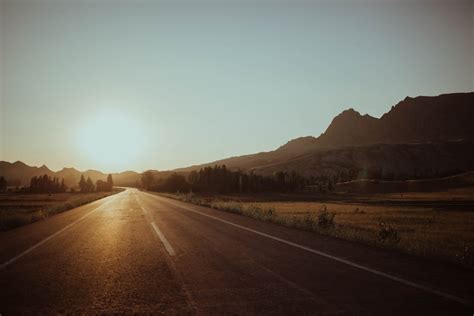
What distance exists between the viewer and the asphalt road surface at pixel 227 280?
477 cm

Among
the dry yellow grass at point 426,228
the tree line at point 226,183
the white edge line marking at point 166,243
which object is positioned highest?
the tree line at point 226,183

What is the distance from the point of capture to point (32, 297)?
5273 millimetres

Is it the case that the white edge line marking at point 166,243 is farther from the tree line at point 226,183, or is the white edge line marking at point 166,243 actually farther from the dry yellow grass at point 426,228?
the tree line at point 226,183

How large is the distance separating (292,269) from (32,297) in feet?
16.2

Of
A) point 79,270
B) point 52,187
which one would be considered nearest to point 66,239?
point 79,270

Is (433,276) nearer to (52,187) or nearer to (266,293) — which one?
(266,293)

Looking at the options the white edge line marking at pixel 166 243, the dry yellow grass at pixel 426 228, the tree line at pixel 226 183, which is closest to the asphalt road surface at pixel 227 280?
the white edge line marking at pixel 166 243

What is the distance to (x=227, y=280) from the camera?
20.3 ft

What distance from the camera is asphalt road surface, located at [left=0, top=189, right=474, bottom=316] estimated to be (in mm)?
4773

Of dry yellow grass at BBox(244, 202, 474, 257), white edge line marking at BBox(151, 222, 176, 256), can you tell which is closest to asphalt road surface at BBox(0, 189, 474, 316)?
white edge line marking at BBox(151, 222, 176, 256)

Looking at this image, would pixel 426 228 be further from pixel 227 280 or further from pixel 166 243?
pixel 227 280

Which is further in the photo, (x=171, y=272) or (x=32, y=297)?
(x=171, y=272)

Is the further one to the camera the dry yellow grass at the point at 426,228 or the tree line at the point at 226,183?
the tree line at the point at 226,183

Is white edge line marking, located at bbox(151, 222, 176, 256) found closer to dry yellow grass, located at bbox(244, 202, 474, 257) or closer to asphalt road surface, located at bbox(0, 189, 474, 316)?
asphalt road surface, located at bbox(0, 189, 474, 316)
